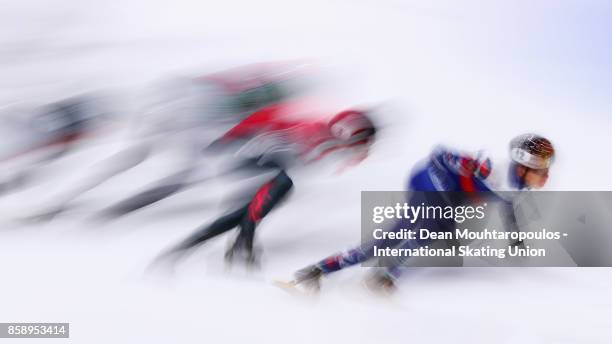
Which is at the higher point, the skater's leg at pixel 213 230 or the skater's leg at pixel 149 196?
the skater's leg at pixel 149 196

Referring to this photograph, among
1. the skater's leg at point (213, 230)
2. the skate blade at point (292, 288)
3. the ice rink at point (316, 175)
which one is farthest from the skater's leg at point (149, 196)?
the skate blade at point (292, 288)

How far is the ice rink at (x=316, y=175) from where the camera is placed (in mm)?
1505

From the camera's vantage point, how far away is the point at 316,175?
4.94ft

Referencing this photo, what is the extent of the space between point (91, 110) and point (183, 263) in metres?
0.58

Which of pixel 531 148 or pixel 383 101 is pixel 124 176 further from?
pixel 531 148

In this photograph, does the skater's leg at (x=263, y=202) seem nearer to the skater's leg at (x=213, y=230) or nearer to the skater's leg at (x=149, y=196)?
the skater's leg at (x=213, y=230)

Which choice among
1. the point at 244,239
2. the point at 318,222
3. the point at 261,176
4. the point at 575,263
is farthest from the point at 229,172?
the point at 575,263

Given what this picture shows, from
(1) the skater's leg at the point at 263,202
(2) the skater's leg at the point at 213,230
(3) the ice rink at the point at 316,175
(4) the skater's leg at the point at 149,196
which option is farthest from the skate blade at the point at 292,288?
(4) the skater's leg at the point at 149,196

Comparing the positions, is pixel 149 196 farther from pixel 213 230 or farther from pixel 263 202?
pixel 263 202

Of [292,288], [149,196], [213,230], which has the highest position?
[149,196]

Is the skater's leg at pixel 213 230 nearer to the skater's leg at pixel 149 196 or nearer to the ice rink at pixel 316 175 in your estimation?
the ice rink at pixel 316 175

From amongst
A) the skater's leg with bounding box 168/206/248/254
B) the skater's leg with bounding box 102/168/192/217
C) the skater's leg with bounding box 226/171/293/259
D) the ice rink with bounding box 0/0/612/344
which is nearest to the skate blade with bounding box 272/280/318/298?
the ice rink with bounding box 0/0/612/344

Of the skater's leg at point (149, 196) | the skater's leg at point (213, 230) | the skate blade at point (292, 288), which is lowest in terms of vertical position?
the skate blade at point (292, 288)

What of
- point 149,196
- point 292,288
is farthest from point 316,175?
point 149,196
